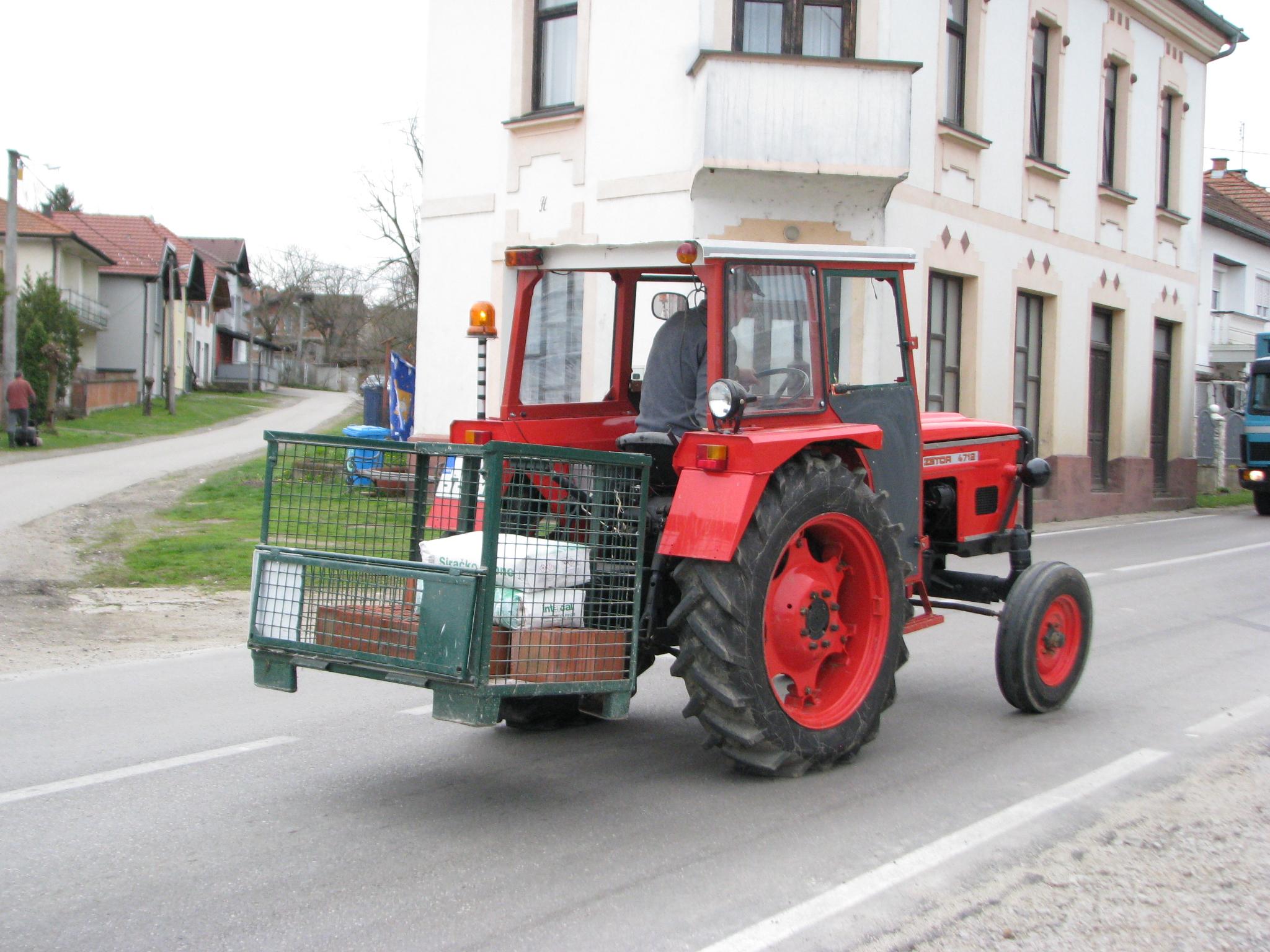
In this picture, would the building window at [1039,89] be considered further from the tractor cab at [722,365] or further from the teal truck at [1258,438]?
the tractor cab at [722,365]

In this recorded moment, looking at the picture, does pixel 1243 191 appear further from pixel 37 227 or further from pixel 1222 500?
pixel 37 227

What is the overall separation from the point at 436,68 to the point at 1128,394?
44.7ft

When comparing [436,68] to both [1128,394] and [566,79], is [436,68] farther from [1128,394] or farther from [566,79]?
[1128,394]

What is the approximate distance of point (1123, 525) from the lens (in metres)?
19.2

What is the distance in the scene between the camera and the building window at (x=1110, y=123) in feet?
70.4

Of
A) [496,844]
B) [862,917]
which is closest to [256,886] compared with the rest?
[496,844]

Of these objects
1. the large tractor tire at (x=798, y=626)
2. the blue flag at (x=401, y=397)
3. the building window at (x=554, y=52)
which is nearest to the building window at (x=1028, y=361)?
the building window at (x=554, y=52)

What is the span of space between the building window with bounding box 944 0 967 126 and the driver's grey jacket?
13.2 m

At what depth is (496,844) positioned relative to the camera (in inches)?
175

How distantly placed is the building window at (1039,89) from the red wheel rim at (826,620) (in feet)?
51.7

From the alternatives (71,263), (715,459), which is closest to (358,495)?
(715,459)

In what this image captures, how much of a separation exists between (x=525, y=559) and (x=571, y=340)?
213 centimetres

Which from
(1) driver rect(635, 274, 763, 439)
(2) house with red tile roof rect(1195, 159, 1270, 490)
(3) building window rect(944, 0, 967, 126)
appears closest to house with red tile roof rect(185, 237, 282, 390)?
(2) house with red tile roof rect(1195, 159, 1270, 490)

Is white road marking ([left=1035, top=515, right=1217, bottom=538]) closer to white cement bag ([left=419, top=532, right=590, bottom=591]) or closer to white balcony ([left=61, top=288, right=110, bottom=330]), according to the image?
white cement bag ([left=419, top=532, right=590, bottom=591])
